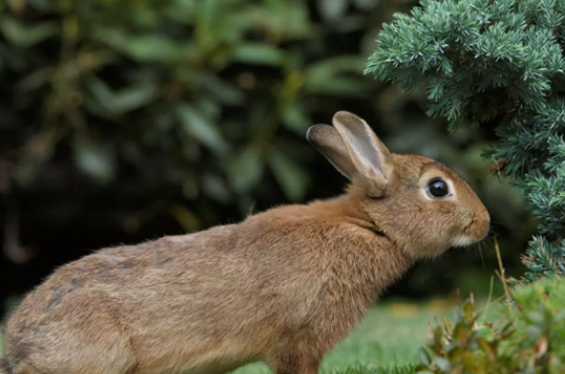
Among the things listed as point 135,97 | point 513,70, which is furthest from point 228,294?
point 135,97

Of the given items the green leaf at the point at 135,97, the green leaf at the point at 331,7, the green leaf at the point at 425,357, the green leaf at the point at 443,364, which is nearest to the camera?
the green leaf at the point at 443,364

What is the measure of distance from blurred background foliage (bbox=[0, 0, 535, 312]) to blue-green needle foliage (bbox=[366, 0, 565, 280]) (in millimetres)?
3303

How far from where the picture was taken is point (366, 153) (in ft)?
17.2

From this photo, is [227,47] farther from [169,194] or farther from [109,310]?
[109,310]

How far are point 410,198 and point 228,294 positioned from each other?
129 centimetres

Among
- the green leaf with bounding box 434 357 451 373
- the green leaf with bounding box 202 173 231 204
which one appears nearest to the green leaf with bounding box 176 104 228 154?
the green leaf with bounding box 202 173 231 204

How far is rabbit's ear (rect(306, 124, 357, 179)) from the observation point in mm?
5355

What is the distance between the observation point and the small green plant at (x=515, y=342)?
3.19 metres

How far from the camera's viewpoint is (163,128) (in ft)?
28.3

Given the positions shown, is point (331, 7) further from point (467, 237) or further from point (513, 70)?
point (513, 70)

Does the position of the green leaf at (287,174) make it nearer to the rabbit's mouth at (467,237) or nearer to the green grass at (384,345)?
the green grass at (384,345)

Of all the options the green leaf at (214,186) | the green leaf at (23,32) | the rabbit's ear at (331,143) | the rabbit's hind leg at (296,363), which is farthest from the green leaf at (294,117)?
the rabbit's hind leg at (296,363)

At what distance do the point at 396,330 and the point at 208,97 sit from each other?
3026mm

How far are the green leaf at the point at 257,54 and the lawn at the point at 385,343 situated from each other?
280cm
